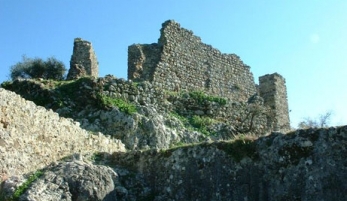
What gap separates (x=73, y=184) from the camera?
788 cm

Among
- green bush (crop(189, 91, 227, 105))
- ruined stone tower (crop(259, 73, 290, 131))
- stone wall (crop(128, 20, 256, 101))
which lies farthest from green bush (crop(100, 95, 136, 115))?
ruined stone tower (crop(259, 73, 290, 131))

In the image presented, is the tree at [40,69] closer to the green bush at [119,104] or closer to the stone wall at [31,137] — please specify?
the green bush at [119,104]

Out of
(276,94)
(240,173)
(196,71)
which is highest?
(196,71)

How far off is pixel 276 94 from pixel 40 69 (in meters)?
11.6

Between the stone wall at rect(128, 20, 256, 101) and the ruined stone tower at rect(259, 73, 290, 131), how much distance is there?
4.26ft

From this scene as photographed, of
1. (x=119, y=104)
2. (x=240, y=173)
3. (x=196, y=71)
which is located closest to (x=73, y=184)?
(x=240, y=173)

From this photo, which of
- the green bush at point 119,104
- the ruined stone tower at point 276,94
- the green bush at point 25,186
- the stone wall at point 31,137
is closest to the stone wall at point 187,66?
the ruined stone tower at point 276,94

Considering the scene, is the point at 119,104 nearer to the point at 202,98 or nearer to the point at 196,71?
the point at 202,98

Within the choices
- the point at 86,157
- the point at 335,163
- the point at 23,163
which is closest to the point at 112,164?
the point at 86,157

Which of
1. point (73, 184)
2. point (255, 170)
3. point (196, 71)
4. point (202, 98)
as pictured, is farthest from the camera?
point (196, 71)

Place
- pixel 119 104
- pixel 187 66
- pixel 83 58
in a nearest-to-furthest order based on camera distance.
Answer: pixel 119 104 → pixel 83 58 → pixel 187 66

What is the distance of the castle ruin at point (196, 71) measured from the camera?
2250 cm

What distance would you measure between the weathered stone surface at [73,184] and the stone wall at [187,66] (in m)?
13.6

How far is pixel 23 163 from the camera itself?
9.30 m
